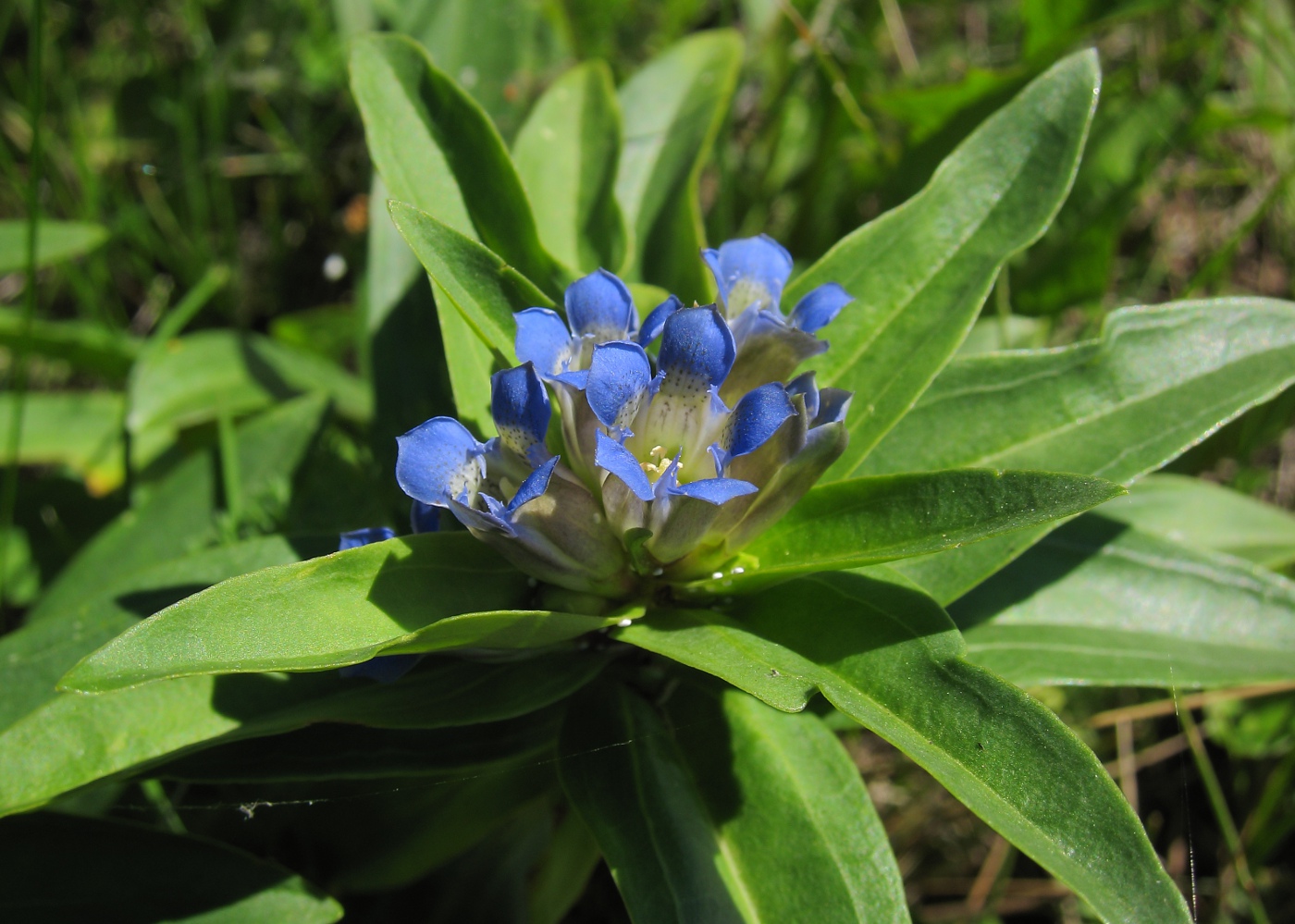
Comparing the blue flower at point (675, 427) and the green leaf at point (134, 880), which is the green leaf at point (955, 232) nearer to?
the blue flower at point (675, 427)

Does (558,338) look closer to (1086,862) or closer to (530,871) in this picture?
(1086,862)

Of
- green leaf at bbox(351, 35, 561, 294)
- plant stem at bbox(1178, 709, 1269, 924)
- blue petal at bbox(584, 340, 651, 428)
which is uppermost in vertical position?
green leaf at bbox(351, 35, 561, 294)

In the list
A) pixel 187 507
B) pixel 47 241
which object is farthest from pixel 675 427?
pixel 47 241

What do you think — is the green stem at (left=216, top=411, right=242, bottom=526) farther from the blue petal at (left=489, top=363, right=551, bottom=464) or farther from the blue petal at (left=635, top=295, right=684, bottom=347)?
the blue petal at (left=635, top=295, right=684, bottom=347)

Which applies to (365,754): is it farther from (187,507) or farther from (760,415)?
(187,507)

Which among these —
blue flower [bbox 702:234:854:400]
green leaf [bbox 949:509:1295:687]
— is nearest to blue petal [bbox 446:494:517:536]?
blue flower [bbox 702:234:854:400]

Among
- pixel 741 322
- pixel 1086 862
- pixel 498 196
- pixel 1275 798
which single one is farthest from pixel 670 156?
pixel 1275 798
